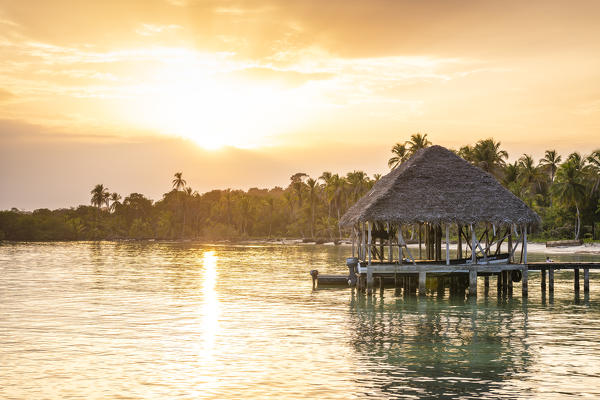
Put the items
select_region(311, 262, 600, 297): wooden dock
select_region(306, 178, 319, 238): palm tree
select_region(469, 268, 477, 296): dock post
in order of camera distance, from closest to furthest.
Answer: select_region(311, 262, 600, 297): wooden dock < select_region(469, 268, 477, 296): dock post < select_region(306, 178, 319, 238): palm tree

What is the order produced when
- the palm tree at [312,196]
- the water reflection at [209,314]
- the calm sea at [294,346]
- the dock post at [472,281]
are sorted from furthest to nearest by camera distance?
the palm tree at [312,196]
the dock post at [472,281]
the water reflection at [209,314]
the calm sea at [294,346]

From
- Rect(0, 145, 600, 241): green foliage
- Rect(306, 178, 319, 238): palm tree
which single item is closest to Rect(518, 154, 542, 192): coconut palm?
Rect(0, 145, 600, 241): green foliage

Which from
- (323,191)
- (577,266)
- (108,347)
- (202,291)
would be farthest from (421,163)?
(323,191)

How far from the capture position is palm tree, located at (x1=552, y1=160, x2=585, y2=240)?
73.6 meters

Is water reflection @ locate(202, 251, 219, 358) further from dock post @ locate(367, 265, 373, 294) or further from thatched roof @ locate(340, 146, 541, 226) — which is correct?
thatched roof @ locate(340, 146, 541, 226)

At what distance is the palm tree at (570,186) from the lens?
73.6 meters

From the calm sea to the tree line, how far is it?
4870 centimetres

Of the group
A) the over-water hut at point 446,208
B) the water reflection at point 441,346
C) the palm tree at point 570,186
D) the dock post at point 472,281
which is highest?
the palm tree at point 570,186

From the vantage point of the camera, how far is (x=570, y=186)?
73.8m

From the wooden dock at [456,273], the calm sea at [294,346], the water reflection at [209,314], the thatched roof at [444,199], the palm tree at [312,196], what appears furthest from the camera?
the palm tree at [312,196]

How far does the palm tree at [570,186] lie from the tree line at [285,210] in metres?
0.10

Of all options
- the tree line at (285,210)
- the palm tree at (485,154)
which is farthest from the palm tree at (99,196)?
the palm tree at (485,154)

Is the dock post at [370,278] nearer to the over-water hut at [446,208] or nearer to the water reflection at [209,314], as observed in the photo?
the over-water hut at [446,208]

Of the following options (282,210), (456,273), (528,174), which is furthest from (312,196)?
(456,273)
